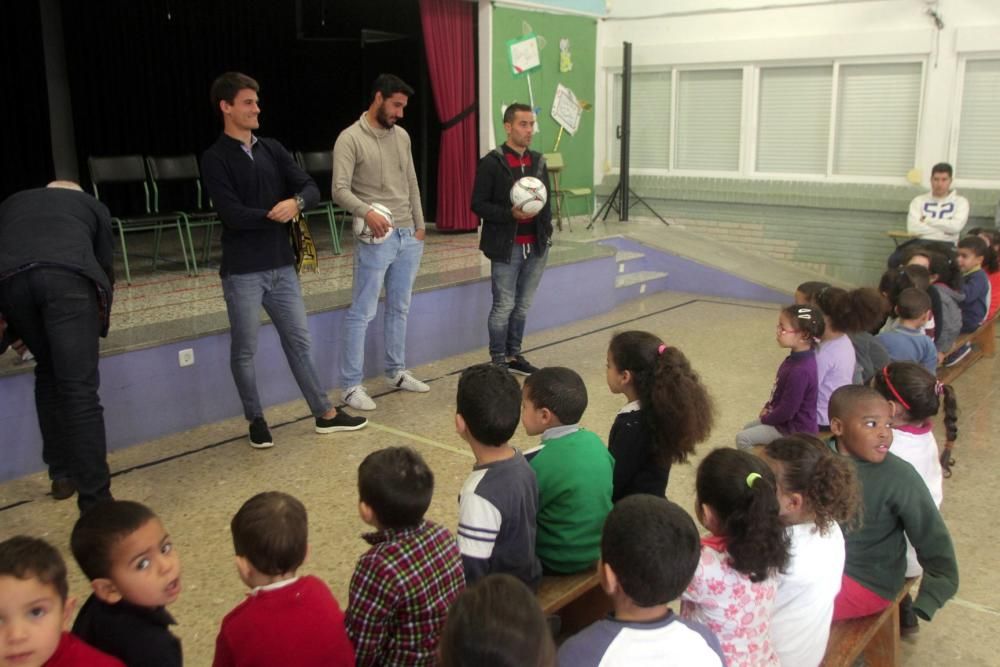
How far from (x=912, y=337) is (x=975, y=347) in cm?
217

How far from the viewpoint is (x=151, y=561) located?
1.50 metres

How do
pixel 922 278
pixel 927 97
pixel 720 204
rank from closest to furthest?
pixel 922 278
pixel 927 97
pixel 720 204

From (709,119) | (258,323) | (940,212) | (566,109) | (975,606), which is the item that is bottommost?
(975,606)

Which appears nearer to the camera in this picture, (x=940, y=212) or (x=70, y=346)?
(x=70, y=346)

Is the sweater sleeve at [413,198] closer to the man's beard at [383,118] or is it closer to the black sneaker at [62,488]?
the man's beard at [383,118]

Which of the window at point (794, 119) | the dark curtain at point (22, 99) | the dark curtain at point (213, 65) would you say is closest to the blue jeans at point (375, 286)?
the dark curtain at point (213, 65)

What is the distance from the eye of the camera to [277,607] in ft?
4.71

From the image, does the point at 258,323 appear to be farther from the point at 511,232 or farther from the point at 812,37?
the point at 812,37

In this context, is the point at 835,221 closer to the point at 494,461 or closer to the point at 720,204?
the point at 720,204

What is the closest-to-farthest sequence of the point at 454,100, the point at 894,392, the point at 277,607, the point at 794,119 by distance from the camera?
1. the point at 277,607
2. the point at 894,392
3. the point at 454,100
4. the point at 794,119

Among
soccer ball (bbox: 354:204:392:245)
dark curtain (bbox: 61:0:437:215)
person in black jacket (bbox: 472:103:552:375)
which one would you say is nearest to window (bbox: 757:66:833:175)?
dark curtain (bbox: 61:0:437:215)

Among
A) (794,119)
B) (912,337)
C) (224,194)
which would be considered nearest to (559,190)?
(794,119)

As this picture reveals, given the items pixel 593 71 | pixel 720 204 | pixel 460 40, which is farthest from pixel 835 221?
pixel 460 40

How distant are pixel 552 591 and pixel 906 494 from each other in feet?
2.86
